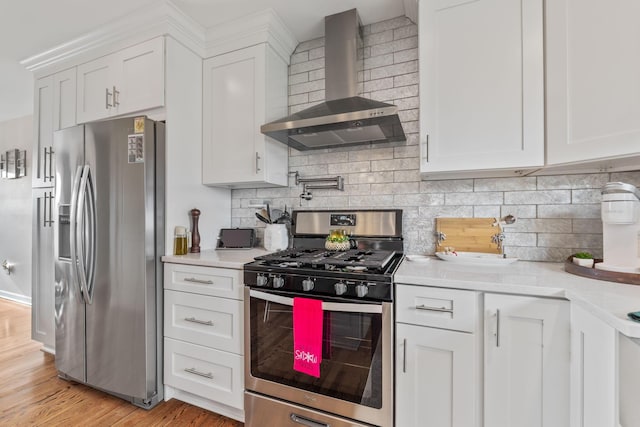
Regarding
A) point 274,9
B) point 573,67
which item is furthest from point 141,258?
point 573,67

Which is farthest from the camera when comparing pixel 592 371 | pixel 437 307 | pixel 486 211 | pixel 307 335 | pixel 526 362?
pixel 486 211

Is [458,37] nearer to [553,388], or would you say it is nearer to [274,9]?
[274,9]

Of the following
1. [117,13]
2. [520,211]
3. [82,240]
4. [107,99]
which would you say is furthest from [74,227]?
[520,211]

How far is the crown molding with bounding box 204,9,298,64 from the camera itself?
200 cm

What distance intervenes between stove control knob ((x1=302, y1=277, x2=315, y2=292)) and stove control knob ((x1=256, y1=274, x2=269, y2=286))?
0.23 metres

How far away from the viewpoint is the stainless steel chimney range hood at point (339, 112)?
66.9 inches

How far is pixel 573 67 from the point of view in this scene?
1245 millimetres

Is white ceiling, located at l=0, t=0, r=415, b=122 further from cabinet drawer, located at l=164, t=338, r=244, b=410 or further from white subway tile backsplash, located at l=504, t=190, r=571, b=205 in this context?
cabinet drawer, located at l=164, t=338, r=244, b=410

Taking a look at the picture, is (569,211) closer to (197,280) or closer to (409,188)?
(409,188)

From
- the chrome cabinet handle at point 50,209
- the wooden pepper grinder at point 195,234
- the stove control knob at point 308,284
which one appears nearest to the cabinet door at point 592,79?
the stove control knob at point 308,284

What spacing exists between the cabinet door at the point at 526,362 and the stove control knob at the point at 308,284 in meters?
0.76

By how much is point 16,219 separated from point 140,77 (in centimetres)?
373

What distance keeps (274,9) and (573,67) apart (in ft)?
5.75

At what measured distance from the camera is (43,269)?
2514 mm
